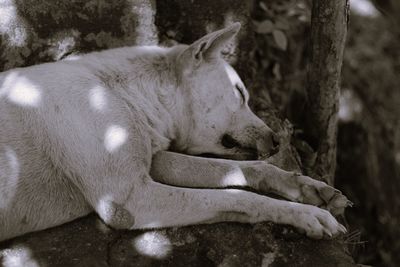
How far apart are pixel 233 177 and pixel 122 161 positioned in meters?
0.82

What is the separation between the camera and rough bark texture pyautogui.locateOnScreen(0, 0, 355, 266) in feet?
10.4

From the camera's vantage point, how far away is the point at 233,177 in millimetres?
3686

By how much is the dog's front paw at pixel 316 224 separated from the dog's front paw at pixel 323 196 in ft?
0.74

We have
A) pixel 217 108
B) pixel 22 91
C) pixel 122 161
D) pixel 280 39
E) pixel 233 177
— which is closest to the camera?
pixel 122 161

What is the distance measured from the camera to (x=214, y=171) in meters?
3.69

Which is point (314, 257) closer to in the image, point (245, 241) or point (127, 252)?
point (245, 241)

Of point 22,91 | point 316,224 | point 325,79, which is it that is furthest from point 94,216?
point 325,79

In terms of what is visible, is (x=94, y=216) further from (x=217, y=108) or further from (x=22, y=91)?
(x=217, y=108)

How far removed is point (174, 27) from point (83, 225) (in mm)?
2104

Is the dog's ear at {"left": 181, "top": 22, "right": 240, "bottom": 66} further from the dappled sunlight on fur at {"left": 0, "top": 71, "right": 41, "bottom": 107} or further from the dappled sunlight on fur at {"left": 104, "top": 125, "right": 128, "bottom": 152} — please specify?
the dappled sunlight on fur at {"left": 0, "top": 71, "right": 41, "bottom": 107}

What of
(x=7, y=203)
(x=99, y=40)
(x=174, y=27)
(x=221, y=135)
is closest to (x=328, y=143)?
(x=221, y=135)

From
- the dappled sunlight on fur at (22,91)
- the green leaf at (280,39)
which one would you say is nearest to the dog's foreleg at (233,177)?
the dappled sunlight on fur at (22,91)

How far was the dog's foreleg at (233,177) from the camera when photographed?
141 inches

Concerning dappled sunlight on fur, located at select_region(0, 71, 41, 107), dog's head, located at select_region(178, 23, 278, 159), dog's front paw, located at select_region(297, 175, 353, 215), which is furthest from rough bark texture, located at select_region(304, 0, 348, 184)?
dappled sunlight on fur, located at select_region(0, 71, 41, 107)
